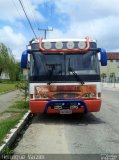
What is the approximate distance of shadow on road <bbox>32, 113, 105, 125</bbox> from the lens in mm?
15359

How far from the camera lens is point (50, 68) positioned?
14.9 metres

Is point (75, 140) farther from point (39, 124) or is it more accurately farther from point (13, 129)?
point (39, 124)

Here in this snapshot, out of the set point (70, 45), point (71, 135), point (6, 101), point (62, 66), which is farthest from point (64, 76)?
point (6, 101)

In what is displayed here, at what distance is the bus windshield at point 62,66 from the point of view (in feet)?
48.8

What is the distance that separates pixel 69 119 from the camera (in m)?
16.3

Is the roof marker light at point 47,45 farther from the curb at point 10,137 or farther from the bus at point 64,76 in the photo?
the curb at point 10,137

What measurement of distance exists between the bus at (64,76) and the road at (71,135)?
0.73 m

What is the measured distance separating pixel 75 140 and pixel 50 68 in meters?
4.39

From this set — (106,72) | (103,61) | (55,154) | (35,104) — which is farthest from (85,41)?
(106,72)

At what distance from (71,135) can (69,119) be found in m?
4.34

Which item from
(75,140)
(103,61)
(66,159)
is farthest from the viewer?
(103,61)

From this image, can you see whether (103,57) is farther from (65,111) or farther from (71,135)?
(71,135)

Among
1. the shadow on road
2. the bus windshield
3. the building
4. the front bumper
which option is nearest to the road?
the shadow on road

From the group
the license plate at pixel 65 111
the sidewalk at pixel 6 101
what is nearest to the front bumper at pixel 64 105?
the license plate at pixel 65 111
